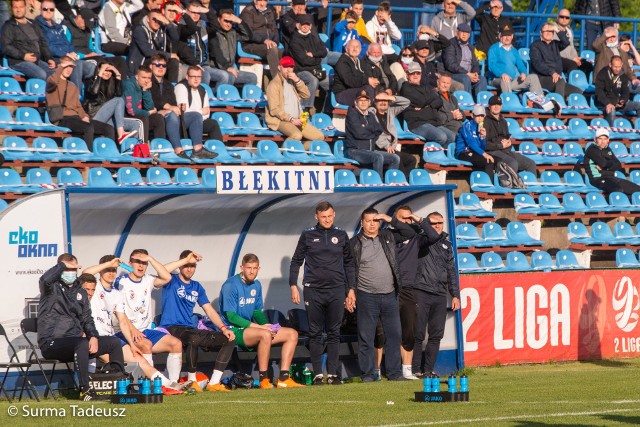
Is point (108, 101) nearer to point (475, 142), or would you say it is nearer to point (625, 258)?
point (475, 142)

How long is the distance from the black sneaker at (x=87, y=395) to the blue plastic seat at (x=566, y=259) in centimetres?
981

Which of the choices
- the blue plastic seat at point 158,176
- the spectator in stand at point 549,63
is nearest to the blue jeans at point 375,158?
the blue plastic seat at point 158,176

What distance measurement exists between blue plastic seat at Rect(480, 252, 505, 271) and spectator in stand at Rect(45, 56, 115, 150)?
238 inches

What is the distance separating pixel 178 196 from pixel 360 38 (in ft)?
29.0

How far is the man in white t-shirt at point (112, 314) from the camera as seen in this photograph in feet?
46.3

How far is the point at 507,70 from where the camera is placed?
2519 cm

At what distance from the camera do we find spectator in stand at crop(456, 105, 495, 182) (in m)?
22.0

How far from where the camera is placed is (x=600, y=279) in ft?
61.9

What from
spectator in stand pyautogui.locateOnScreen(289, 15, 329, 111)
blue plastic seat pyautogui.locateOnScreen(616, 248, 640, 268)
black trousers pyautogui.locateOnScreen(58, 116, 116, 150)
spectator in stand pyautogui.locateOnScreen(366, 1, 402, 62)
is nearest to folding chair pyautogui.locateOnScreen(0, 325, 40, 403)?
black trousers pyautogui.locateOnScreen(58, 116, 116, 150)

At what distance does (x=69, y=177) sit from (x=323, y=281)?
411cm

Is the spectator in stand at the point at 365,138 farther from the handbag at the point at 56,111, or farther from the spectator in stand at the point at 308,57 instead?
the handbag at the point at 56,111

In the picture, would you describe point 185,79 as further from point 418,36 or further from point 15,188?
point 418,36

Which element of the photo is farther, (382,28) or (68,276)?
(382,28)

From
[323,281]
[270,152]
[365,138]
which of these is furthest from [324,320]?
[365,138]
